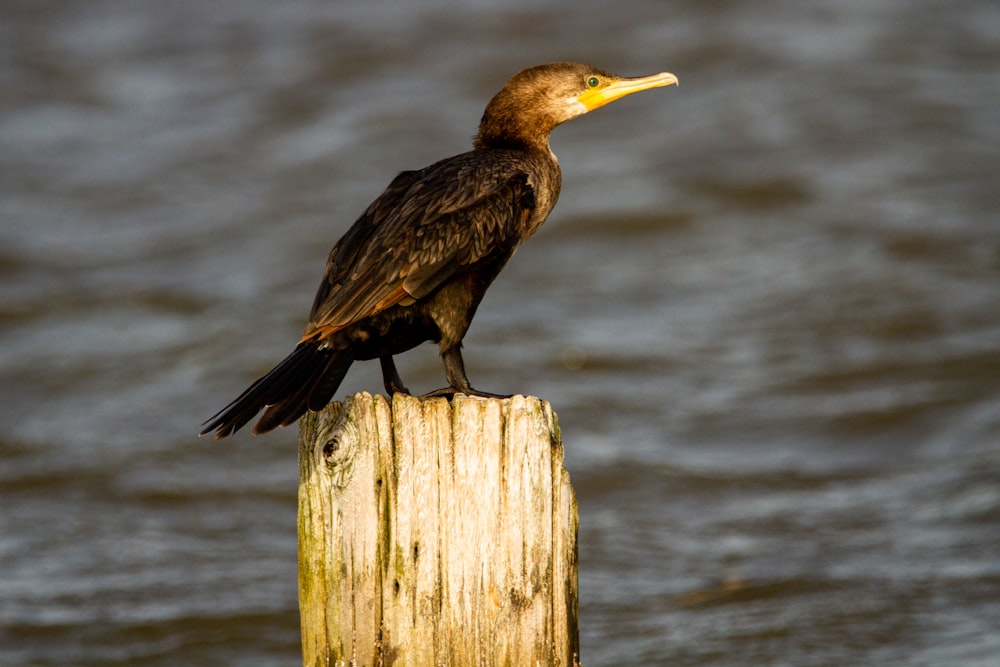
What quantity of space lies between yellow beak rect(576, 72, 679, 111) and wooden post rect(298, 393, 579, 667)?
2049 millimetres

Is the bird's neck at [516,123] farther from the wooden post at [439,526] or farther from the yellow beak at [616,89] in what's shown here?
the wooden post at [439,526]

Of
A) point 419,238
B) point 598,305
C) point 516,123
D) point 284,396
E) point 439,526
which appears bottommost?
point 439,526

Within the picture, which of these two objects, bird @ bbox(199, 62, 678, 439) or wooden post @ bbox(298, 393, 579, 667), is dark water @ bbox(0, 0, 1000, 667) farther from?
wooden post @ bbox(298, 393, 579, 667)

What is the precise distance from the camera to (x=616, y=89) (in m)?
5.57

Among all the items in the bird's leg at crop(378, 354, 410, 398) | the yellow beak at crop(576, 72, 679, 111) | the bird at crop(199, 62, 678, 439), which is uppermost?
the yellow beak at crop(576, 72, 679, 111)

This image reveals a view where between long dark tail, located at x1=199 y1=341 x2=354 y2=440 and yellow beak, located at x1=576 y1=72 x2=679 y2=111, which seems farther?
yellow beak, located at x1=576 y1=72 x2=679 y2=111

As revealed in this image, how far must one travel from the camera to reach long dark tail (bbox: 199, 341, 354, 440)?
13.0 feet

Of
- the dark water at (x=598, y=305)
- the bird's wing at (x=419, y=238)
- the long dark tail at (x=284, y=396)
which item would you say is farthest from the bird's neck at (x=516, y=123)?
the dark water at (x=598, y=305)

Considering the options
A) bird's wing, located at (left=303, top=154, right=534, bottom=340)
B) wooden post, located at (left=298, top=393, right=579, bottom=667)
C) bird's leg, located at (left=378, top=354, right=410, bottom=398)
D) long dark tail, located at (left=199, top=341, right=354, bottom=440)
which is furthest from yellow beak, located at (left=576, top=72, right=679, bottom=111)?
wooden post, located at (left=298, top=393, right=579, bottom=667)

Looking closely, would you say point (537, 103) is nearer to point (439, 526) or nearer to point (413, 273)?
point (413, 273)

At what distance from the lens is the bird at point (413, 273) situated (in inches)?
160

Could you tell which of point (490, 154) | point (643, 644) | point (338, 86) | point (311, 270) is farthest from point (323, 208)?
point (490, 154)

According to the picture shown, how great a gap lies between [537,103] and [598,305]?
777 cm

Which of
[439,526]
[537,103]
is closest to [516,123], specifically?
[537,103]
